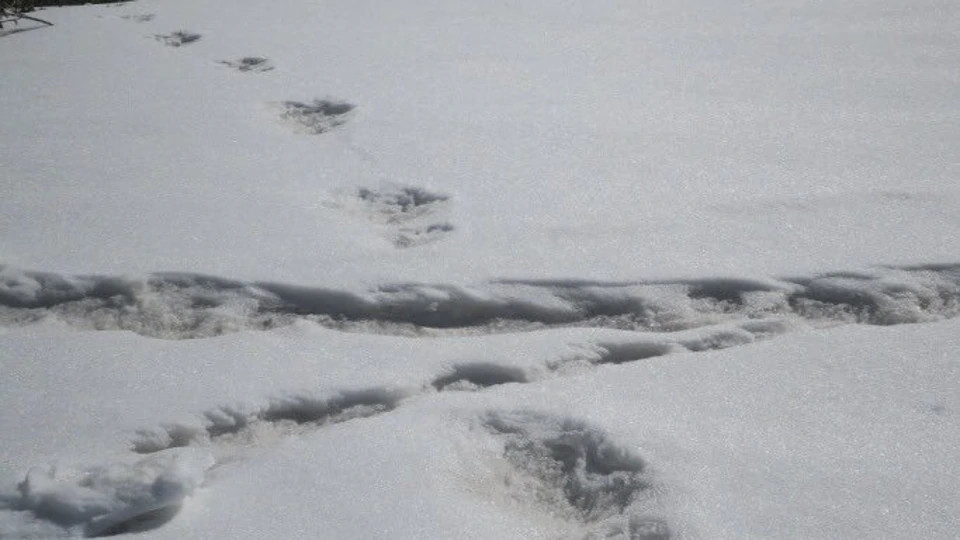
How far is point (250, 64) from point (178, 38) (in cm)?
42

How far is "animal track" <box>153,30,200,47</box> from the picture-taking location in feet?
8.68

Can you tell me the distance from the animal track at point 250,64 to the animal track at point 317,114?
0.33 m

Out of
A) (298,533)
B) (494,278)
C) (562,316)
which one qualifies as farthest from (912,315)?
(298,533)

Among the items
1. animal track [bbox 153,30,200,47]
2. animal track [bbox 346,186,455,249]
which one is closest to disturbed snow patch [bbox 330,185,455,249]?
animal track [bbox 346,186,455,249]

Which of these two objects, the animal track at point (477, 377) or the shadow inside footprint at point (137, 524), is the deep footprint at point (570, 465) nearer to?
the animal track at point (477, 377)

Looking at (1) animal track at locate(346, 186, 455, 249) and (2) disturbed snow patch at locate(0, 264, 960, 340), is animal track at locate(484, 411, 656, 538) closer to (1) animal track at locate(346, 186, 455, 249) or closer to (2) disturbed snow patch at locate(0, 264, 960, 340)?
(2) disturbed snow patch at locate(0, 264, 960, 340)

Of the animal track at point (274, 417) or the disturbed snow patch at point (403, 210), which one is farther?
the disturbed snow patch at point (403, 210)

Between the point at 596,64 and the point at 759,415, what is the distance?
5.17 ft

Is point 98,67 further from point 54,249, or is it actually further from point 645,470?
point 645,470

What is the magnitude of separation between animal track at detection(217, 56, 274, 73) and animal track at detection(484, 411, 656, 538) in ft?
5.47

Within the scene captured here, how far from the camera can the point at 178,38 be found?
270 centimetres

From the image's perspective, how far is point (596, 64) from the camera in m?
2.39

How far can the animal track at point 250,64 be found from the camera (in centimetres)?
238

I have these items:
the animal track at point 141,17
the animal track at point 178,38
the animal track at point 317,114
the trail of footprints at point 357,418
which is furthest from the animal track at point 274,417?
the animal track at point 141,17
